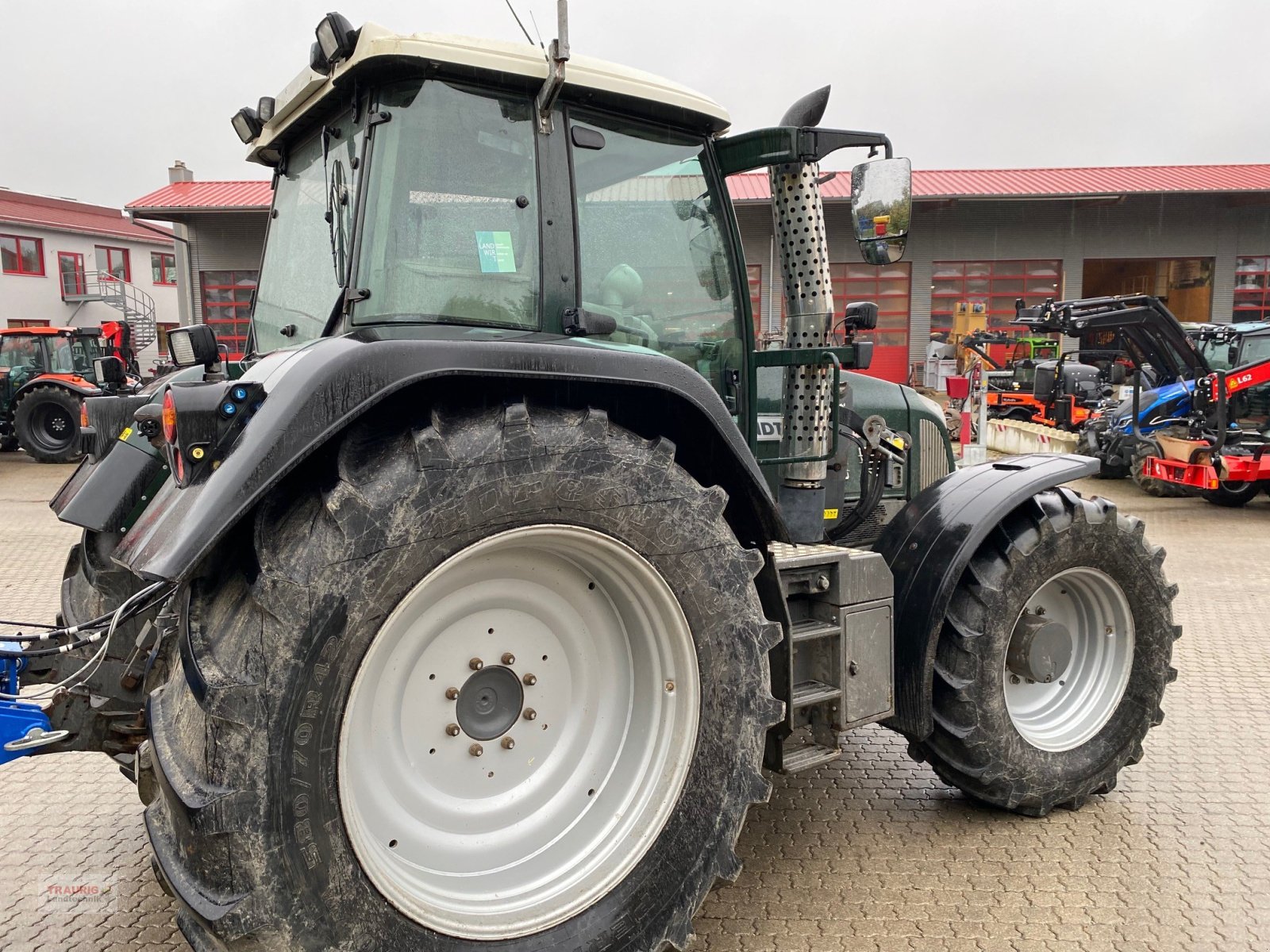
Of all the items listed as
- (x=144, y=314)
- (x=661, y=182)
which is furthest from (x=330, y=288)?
(x=144, y=314)

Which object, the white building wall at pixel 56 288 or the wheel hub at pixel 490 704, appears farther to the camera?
the white building wall at pixel 56 288

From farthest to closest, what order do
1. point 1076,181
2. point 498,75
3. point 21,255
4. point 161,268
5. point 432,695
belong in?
point 161,268 < point 21,255 < point 1076,181 < point 498,75 < point 432,695

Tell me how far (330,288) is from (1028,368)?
702 inches

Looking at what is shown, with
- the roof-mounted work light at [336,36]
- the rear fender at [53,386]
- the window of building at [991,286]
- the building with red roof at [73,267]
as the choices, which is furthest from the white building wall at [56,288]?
the roof-mounted work light at [336,36]

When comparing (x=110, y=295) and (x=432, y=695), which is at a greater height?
(x=110, y=295)

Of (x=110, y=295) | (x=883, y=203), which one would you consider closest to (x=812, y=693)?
(x=883, y=203)

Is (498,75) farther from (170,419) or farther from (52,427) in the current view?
(52,427)

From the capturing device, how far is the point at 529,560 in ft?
7.80

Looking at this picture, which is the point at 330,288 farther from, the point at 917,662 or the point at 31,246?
the point at 31,246

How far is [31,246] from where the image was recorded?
3250 centimetres

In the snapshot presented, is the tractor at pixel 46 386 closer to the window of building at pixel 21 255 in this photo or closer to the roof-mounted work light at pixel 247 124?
the roof-mounted work light at pixel 247 124

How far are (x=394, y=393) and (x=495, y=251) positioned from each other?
65 centimetres

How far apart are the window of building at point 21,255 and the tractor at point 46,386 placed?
57.4 ft
